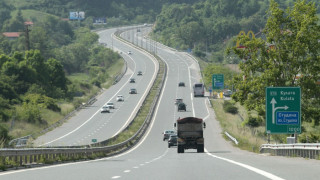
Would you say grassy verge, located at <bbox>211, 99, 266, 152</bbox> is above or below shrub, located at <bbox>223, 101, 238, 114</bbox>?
below

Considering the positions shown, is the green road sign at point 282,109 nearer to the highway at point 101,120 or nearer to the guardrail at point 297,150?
the guardrail at point 297,150

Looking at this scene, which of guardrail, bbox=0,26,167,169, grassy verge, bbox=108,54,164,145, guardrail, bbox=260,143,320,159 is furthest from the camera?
grassy verge, bbox=108,54,164,145

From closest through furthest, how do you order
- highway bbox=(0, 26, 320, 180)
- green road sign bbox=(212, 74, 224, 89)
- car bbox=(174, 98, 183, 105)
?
highway bbox=(0, 26, 320, 180), car bbox=(174, 98, 183, 105), green road sign bbox=(212, 74, 224, 89)

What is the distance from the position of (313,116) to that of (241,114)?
172 feet

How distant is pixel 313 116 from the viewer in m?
57.4

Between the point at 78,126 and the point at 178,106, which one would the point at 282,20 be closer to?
the point at 78,126

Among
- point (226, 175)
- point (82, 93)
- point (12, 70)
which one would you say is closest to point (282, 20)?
point (226, 175)

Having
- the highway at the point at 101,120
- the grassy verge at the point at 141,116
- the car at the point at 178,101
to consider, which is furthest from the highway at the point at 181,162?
the highway at the point at 101,120

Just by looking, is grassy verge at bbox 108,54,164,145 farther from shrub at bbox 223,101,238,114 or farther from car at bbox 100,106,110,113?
shrub at bbox 223,101,238,114

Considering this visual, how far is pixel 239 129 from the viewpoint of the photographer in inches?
3317

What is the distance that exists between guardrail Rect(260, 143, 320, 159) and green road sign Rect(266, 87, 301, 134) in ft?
4.00

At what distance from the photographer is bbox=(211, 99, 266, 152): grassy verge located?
62700 millimetres

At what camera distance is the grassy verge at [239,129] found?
6270 cm

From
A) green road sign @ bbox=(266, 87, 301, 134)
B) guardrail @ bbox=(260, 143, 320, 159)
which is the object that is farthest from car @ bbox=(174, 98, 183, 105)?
green road sign @ bbox=(266, 87, 301, 134)
